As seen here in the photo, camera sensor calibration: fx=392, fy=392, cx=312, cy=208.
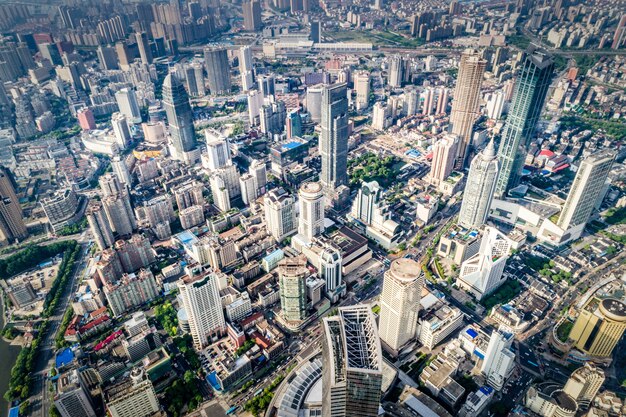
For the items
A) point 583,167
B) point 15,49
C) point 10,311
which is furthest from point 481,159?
point 15,49

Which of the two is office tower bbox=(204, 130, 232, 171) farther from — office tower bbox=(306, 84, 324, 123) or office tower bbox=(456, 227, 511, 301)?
office tower bbox=(456, 227, 511, 301)

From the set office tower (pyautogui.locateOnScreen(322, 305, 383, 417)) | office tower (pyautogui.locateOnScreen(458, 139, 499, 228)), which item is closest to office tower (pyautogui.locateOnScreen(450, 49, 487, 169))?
office tower (pyautogui.locateOnScreen(458, 139, 499, 228))

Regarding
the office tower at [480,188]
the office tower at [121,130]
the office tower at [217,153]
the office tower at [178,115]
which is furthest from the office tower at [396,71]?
the office tower at [121,130]

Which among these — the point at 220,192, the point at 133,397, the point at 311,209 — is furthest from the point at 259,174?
the point at 133,397

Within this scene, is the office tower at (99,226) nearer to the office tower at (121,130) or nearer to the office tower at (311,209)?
the office tower at (311,209)

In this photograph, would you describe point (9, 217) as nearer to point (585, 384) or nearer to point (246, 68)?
point (585, 384)
